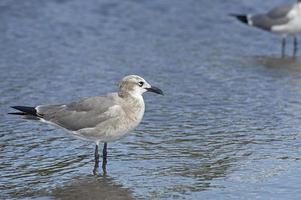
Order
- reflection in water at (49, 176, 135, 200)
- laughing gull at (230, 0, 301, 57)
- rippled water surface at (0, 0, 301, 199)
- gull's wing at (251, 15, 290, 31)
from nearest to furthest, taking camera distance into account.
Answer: reflection in water at (49, 176, 135, 200) < rippled water surface at (0, 0, 301, 199) < laughing gull at (230, 0, 301, 57) < gull's wing at (251, 15, 290, 31)

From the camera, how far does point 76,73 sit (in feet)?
35.8

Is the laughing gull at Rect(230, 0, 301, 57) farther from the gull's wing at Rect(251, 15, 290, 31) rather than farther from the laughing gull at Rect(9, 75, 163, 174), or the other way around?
the laughing gull at Rect(9, 75, 163, 174)

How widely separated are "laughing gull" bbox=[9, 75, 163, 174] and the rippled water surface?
0.98 ft

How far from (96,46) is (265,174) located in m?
5.82

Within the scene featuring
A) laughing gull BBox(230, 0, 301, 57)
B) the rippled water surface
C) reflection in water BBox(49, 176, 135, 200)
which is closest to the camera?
reflection in water BBox(49, 176, 135, 200)

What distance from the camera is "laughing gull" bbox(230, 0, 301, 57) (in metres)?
13.5

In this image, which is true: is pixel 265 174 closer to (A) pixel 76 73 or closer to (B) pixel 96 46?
(A) pixel 76 73

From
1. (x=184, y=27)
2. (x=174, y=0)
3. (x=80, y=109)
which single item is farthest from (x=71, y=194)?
(x=174, y=0)

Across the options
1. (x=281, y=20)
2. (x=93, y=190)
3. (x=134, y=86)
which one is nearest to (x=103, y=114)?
(x=134, y=86)

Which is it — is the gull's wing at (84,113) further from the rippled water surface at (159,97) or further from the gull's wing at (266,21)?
the gull's wing at (266,21)

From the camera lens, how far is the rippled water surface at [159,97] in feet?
23.1

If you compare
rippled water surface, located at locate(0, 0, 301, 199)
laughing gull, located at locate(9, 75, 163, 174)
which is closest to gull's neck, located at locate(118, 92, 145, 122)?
laughing gull, located at locate(9, 75, 163, 174)

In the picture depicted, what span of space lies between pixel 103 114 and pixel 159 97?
253 centimetres

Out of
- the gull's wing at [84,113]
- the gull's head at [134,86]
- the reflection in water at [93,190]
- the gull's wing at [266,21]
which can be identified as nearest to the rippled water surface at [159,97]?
the reflection in water at [93,190]
